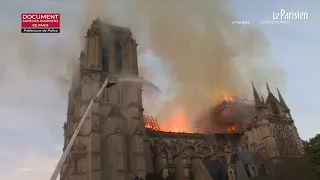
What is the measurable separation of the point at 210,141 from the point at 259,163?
11.4 meters

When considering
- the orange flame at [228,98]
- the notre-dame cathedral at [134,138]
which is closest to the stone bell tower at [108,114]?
the notre-dame cathedral at [134,138]

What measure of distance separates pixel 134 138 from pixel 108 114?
199 inches

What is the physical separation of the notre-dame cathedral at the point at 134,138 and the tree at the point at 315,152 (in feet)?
34.6

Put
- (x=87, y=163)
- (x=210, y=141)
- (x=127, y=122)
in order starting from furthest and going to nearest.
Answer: (x=210, y=141)
(x=127, y=122)
(x=87, y=163)

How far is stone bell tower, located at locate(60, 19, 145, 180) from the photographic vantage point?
36281mm

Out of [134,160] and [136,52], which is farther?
[136,52]

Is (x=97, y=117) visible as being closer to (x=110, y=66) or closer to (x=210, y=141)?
(x=110, y=66)

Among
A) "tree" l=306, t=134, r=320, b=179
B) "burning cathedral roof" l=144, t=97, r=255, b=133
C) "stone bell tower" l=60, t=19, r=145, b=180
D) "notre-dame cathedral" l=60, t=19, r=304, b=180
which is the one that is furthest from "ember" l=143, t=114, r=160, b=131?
"tree" l=306, t=134, r=320, b=179

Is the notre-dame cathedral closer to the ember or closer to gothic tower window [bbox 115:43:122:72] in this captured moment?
gothic tower window [bbox 115:43:122:72]

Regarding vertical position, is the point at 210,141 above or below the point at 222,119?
below

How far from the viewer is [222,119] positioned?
62.8m

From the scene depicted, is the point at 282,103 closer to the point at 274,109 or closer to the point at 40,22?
the point at 274,109

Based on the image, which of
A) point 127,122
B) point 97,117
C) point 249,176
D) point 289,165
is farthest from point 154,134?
point 289,165

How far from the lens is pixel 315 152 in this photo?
29.6 m
